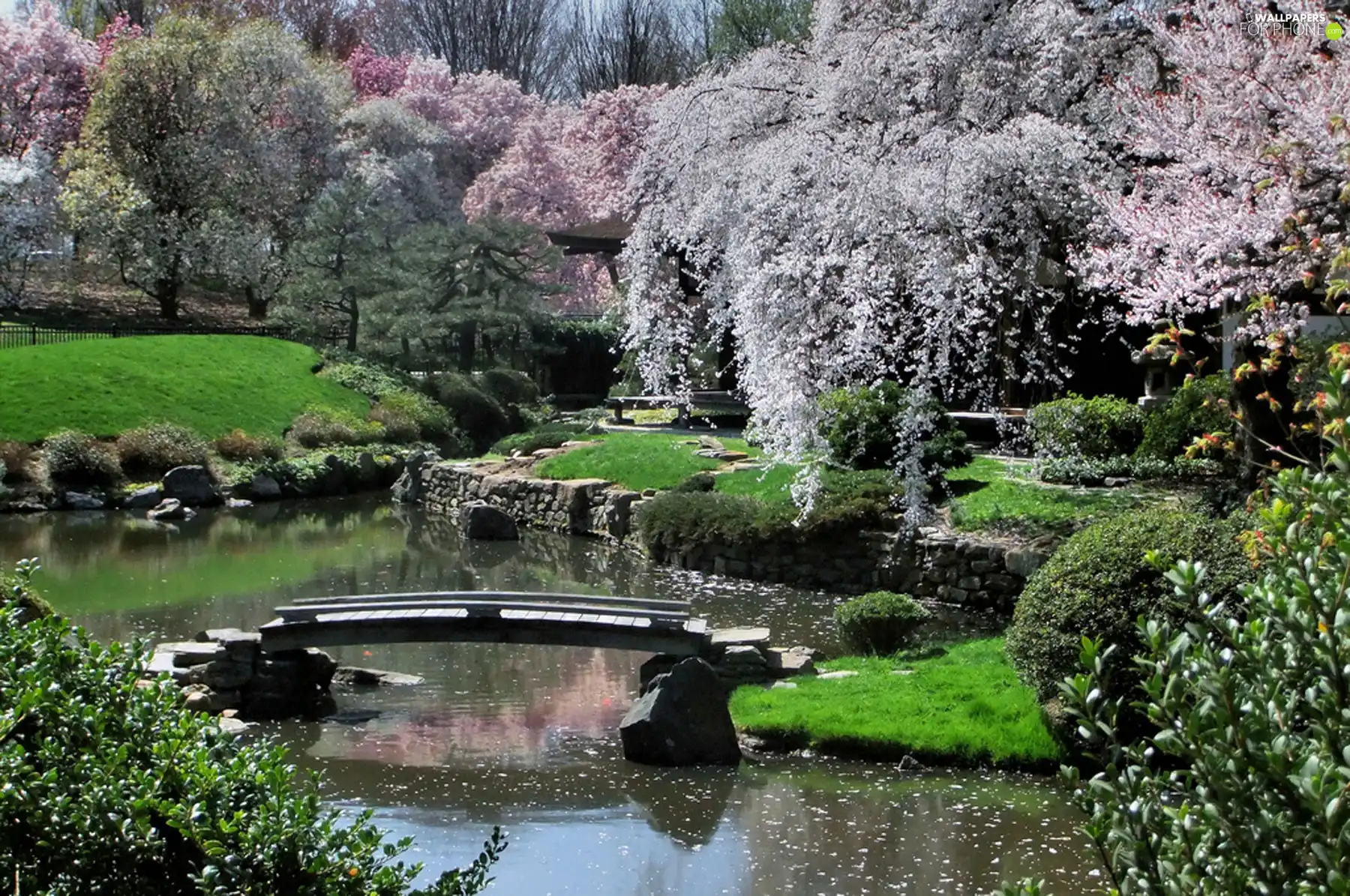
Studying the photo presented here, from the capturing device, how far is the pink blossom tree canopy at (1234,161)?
8867 mm

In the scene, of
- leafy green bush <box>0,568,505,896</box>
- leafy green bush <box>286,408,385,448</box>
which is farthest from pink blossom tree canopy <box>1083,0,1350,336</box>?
leafy green bush <box>286,408,385,448</box>

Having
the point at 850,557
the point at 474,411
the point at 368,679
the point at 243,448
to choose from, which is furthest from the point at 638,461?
the point at 474,411

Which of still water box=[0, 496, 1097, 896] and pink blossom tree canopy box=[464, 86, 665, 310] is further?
pink blossom tree canopy box=[464, 86, 665, 310]

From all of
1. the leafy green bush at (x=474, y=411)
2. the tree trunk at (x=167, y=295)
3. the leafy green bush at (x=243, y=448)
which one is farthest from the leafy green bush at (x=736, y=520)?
the tree trunk at (x=167, y=295)

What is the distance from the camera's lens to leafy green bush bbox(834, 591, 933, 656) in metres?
11.4

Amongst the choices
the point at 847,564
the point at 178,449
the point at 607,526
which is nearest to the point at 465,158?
the point at 178,449

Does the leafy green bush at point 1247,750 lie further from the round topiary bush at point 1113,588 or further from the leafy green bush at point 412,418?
the leafy green bush at point 412,418

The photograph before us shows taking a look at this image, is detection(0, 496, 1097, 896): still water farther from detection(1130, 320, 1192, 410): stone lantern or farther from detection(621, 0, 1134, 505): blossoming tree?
→ detection(1130, 320, 1192, 410): stone lantern

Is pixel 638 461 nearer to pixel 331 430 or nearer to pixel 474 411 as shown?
pixel 331 430

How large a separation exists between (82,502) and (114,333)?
9.48 metres

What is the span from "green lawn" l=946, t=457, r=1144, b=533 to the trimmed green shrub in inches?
134

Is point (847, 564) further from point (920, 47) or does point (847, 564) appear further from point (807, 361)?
point (920, 47)

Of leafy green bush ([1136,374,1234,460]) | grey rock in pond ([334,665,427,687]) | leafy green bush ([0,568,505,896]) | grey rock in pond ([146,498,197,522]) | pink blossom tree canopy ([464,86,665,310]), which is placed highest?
pink blossom tree canopy ([464,86,665,310])

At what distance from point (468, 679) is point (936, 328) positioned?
188 inches
